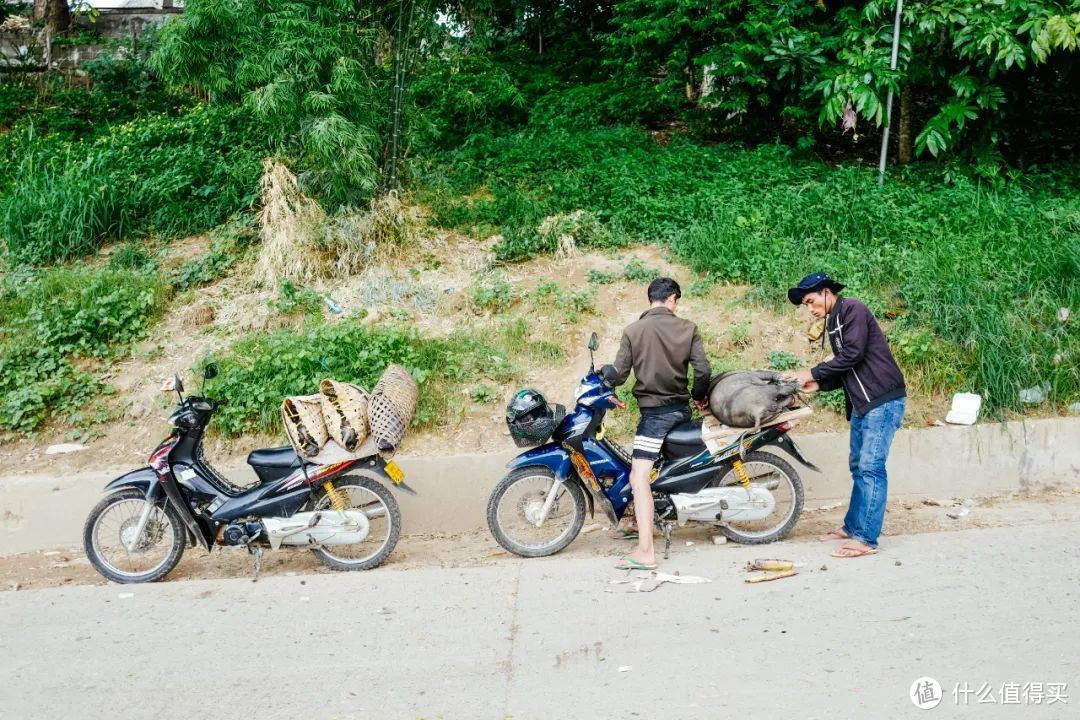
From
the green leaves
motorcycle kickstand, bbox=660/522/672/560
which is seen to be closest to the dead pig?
motorcycle kickstand, bbox=660/522/672/560

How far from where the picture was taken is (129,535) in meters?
5.91

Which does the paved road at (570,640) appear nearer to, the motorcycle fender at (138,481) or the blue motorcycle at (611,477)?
the blue motorcycle at (611,477)

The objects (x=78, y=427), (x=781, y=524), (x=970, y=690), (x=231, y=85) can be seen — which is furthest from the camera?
(x=231, y=85)

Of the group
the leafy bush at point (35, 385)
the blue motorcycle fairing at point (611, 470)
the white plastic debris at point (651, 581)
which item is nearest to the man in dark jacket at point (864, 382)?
the white plastic debris at point (651, 581)

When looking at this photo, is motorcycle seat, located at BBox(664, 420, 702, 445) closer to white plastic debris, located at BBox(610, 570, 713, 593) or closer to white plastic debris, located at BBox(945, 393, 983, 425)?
white plastic debris, located at BBox(610, 570, 713, 593)

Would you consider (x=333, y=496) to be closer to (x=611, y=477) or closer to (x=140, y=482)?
(x=140, y=482)

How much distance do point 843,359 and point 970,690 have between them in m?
2.23

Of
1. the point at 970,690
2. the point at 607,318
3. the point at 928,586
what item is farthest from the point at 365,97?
the point at 970,690

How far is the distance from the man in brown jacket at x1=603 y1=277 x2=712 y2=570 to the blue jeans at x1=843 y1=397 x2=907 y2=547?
107 cm

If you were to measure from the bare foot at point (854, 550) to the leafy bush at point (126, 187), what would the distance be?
24.3 feet

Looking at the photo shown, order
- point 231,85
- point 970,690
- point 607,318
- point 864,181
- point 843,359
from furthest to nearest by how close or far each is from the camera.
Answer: point 864,181 → point 231,85 → point 607,318 → point 843,359 → point 970,690

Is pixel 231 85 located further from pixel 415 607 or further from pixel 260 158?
pixel 415 607

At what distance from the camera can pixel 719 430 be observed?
19.0 ft

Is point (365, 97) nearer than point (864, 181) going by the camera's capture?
Yes
